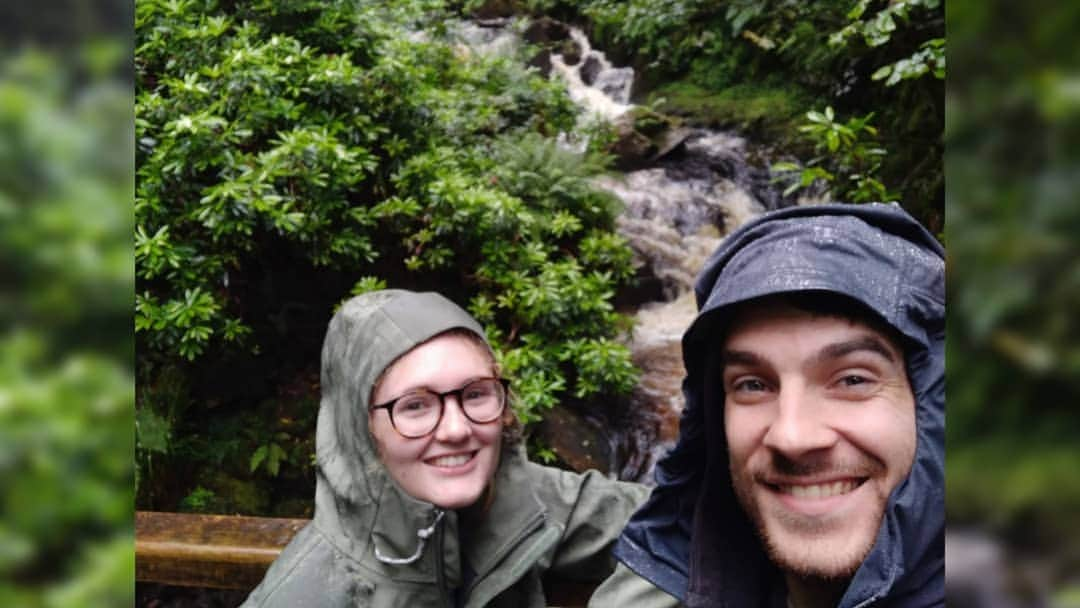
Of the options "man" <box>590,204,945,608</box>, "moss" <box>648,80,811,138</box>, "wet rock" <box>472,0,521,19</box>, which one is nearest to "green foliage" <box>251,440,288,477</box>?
"man" <box>590,204,945,608</box>

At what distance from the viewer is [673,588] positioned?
1622 millimetres

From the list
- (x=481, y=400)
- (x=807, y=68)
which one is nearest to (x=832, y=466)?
(x=481, y=400)

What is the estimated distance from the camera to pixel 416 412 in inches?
79.1

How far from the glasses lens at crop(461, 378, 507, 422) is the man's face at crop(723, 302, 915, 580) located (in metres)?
0.89

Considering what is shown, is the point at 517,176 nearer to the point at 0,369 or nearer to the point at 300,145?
the point at 300,145

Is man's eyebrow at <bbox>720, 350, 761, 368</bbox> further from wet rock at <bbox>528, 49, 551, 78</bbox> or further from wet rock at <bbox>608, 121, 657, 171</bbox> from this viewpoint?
wet rock at <bbox>528, 49, 551, 78</bbox>

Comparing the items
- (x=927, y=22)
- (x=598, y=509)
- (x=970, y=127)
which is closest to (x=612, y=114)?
(x=927, y=22)

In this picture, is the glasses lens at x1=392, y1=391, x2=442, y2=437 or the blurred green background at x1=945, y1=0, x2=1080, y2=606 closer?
the blurred green background at x1=945, y1=0, x2=1080, y2=606

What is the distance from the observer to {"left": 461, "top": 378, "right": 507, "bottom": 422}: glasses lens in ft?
6.70

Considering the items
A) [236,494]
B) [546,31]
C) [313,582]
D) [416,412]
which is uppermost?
[546,31]

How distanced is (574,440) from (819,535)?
8.76 feet

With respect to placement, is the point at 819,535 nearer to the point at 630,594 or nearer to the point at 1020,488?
the point at 630,594

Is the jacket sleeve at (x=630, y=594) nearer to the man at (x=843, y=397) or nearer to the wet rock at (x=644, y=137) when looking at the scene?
the man at (x=843, y=397)

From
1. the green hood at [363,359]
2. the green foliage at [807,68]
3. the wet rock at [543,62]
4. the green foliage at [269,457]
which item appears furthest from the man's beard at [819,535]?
the wet rock at [543,62]
